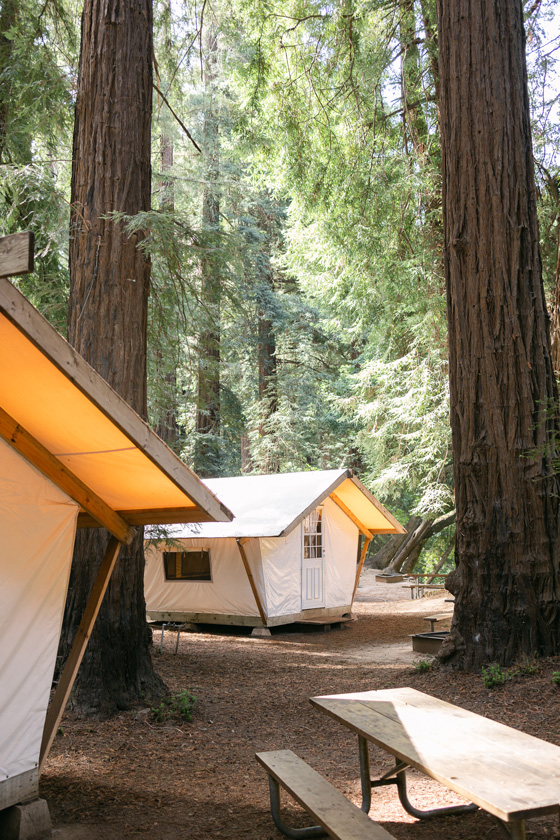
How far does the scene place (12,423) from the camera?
3732mm

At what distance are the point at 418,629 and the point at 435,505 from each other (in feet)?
12.3

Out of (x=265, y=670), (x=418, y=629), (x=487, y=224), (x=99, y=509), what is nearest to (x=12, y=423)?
(x=99, y=509)

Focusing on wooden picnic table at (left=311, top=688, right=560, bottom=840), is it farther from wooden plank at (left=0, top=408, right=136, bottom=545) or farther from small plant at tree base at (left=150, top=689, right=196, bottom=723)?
small plant at tree base at (left=150, top=689, right=196, bottom=723)

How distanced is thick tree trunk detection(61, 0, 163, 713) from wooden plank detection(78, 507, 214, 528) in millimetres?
1794

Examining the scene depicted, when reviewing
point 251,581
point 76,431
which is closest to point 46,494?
point 76,431

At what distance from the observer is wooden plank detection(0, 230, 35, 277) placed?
7.59 ft

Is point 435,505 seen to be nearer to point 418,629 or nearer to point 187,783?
point 418,629

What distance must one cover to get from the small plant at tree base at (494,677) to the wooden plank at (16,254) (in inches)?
204

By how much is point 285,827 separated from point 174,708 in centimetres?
259

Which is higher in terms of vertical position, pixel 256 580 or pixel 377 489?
pixel 377 489

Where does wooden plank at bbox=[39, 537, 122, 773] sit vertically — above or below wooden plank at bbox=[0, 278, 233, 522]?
below

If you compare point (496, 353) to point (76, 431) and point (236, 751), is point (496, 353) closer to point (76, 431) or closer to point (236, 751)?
point (236, 751)

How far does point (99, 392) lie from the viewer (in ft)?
10.7

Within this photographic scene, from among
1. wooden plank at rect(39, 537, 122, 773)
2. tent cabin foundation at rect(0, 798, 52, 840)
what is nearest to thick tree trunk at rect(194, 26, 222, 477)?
wooden plank at rect(39, 537, 122, 773)
